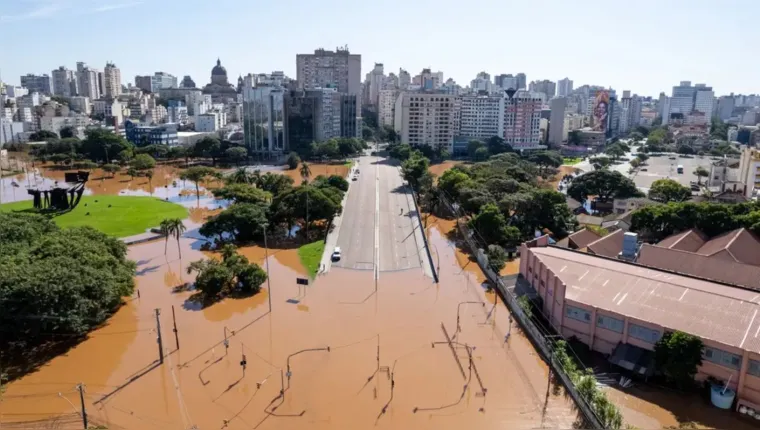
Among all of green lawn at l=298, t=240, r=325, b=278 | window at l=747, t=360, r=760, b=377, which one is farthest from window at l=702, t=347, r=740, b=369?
green lawn at l=298, t=240, r=325, b=278

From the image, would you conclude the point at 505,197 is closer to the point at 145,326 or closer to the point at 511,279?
the point at 511,279

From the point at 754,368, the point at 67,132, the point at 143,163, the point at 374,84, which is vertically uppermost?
the point at 374,84

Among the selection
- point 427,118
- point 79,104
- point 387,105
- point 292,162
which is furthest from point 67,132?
point 387,105

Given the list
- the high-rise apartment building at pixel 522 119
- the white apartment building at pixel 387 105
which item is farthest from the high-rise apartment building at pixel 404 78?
the high-rise apartment building at pixel 522 119

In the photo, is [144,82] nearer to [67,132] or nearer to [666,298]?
[67,132]

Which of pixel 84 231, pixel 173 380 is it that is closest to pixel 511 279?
pixel 173 380

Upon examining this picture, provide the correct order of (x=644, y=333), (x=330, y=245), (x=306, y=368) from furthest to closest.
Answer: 1. (x=330, y=245)
2. (x=306, y=368)
3. (x=644, y=333)

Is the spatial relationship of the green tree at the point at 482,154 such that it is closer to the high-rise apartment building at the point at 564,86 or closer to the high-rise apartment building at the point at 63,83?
the high-rise apartment building at the point at 63,83
